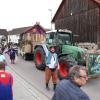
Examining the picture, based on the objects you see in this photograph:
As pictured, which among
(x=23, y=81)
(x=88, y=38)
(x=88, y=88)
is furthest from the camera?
(x=88, y=38)

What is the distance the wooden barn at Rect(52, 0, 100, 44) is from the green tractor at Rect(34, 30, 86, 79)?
1521 cm

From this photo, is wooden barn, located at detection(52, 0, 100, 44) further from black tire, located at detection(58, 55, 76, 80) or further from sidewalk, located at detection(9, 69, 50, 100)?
sidewalk, located at detection(9, 69, 50, 100)

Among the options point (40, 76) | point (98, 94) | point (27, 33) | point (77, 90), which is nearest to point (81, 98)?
point (77, 90)

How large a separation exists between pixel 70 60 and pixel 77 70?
10516 millimetres

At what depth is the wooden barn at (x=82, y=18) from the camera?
35172 millimetres

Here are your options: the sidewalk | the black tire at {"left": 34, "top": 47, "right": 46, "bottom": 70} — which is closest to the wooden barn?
the black tire at {"left": 34, "top": 47, "right": 46, "bottom": 70}

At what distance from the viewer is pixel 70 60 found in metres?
14.6

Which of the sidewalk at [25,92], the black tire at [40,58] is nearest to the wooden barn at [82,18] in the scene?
the black tire at [40,58]

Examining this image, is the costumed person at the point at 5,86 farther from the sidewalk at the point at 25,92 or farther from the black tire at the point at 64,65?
the black tire at the point at 64,65

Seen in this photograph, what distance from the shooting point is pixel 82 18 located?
38.1 meters

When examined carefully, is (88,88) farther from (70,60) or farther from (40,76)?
(40,76)

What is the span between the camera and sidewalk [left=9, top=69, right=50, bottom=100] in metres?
10.9

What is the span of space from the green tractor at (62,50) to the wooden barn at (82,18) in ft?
49.9

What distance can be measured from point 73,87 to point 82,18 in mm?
34414
